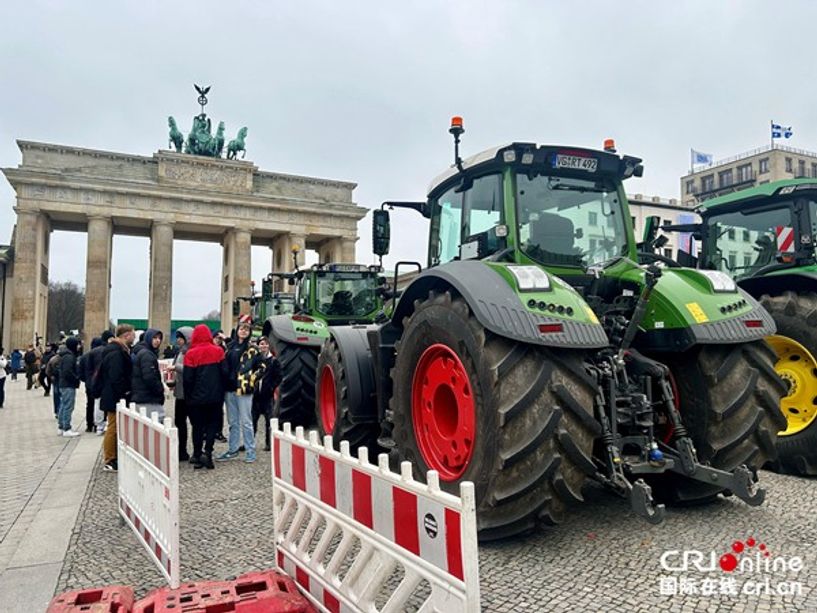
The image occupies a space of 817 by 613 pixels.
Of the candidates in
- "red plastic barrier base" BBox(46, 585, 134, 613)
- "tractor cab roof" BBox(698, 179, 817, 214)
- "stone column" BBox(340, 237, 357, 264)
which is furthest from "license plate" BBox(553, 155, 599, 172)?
"stone column" BBox(340, 237, 357, 264)

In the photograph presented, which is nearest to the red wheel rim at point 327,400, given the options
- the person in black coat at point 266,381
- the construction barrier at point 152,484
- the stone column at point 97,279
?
the person in black coat at point 266,381

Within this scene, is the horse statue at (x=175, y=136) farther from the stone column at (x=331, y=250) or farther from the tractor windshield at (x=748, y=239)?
the tractor windshield at (x=748, y=239)

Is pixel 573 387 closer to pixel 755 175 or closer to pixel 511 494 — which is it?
pixel 511 494

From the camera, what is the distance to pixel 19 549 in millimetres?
3992

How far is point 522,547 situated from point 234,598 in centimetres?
169

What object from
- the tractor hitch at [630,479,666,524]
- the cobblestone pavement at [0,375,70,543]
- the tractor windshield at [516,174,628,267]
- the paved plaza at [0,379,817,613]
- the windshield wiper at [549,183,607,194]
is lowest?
the cobblestone pavement at [0,375,70,543]

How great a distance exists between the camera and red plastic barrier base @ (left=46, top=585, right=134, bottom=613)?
2.57 meters

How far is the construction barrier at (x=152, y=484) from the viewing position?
320cm

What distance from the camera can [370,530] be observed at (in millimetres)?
2369

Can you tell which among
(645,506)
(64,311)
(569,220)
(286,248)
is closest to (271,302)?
(569,220)

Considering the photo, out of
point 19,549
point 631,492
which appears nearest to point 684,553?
point 631,492

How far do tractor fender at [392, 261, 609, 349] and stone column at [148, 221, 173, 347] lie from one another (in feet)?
148

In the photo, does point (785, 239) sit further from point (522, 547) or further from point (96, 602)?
point (96, 602)

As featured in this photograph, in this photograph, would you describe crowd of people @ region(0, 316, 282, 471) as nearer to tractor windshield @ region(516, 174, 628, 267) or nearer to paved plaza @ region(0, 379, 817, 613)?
paved plaza @ region(0, 379, 817, 613)
